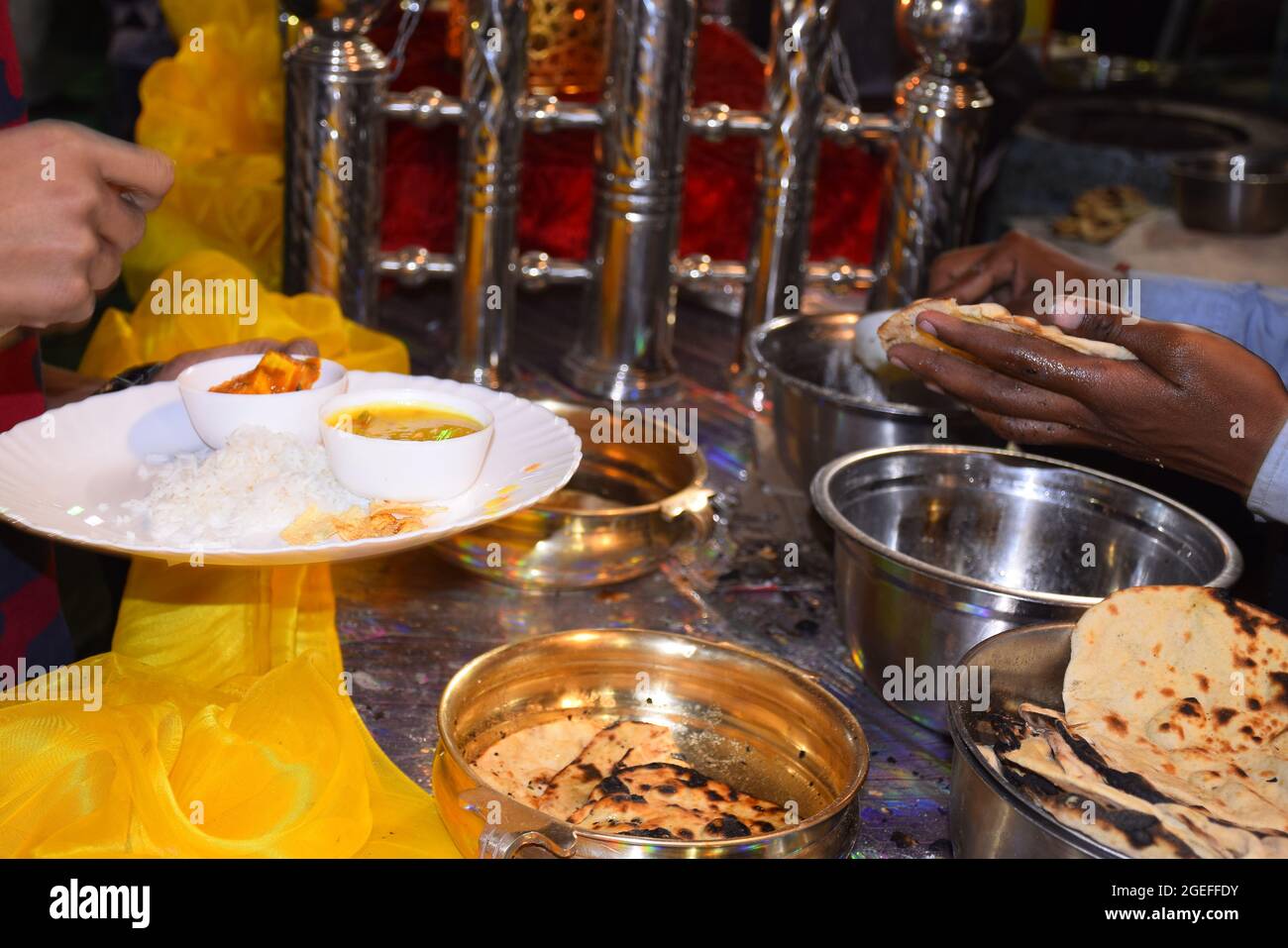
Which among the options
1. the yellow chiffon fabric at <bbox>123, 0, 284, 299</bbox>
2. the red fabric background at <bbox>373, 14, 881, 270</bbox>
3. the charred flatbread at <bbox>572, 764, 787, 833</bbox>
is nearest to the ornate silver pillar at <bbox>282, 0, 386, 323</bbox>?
the yellow chiffon fabric at <bbox>123, 0, 284, 299</bbox>

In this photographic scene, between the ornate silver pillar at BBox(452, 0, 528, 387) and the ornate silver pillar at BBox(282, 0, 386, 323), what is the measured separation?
0.12 metres

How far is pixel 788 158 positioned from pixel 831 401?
0.63 metres

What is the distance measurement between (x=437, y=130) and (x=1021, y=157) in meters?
1.90

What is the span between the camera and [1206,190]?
2.85 metres

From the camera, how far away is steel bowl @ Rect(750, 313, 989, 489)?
151cm

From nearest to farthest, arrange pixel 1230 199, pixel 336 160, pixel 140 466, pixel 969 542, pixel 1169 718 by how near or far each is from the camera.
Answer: pixel 1169 718, pixel 140 466, pixel 969 542, pixel 336 160, pixel 1230 199

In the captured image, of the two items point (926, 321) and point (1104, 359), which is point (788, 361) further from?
point (1104, 359)

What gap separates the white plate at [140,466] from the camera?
985 mm

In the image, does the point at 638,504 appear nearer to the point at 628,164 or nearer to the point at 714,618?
the point at 714,618

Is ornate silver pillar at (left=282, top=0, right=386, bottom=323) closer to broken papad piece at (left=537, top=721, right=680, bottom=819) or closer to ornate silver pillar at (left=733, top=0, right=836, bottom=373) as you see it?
ornate silver pillar at (left=733, top=0, right=836, bottom=373)

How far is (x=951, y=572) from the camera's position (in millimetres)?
1278

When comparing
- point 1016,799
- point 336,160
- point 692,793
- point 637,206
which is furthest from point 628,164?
point 1016,799

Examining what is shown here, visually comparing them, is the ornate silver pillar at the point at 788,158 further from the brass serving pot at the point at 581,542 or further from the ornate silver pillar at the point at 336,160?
the brass serving pot at the point at 581,542
